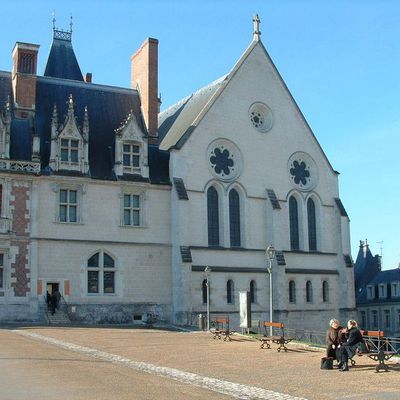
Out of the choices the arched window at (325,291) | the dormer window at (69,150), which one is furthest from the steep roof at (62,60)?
the arched window at (325,291)

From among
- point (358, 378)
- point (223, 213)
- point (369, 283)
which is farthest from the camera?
point (369, 283)

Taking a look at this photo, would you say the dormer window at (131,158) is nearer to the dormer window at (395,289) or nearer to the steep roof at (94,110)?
the steep roof at (94,110)

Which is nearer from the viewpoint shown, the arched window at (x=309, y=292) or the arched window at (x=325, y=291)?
the arched window at (x=309, y=292)

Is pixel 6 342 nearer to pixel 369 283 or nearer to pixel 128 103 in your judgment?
pixel 128 103

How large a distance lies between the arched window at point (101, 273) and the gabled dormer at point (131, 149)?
17.2 feet

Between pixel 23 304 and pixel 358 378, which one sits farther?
pixel 23 304

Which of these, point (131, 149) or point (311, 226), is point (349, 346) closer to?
point (131, 149)

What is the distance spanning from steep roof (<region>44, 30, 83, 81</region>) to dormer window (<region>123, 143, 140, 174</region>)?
14405 millimetres

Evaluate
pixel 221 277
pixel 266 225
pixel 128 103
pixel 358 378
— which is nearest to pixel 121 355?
pixel 358 378

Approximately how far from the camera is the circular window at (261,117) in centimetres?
4384

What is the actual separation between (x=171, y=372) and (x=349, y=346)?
4732 mm

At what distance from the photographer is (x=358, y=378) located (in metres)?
15.8

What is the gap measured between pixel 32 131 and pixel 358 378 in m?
27.7

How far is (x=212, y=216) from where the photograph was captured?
1620 inches
